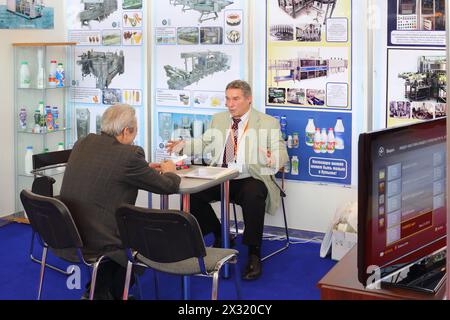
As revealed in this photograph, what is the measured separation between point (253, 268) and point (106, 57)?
103 inches

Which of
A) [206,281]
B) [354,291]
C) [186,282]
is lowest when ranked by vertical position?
[206,281]

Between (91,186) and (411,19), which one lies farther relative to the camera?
(411,19)

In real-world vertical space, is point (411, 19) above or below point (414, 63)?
above

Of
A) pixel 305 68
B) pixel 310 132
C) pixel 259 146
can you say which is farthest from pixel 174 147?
pixel 305 68

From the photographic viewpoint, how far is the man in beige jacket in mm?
5020

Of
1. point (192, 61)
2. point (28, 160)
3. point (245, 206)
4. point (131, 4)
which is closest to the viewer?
point (245, 206)

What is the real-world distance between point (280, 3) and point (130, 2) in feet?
4.67

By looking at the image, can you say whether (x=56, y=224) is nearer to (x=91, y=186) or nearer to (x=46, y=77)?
(x=91, y=186)

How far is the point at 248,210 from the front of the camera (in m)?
4.79

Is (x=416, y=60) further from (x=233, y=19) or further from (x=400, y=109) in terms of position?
(x=233, y=19)

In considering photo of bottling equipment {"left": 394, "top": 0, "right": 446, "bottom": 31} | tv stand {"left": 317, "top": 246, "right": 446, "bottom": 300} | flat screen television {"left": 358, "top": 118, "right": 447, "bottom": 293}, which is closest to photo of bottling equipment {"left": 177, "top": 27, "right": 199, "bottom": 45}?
photo of bottling equipment {"left": 394, "top": 0, "right": 446, "bottom": 31}

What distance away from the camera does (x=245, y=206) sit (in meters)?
4.82

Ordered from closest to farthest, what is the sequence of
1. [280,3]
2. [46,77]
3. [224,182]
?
[224,182] < [280,3] < [46,77]
